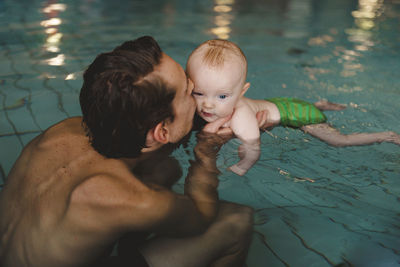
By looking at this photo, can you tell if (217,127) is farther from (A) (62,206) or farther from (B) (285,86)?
(B) (285,86)

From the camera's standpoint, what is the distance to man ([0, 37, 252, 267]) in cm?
140

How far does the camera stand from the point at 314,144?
2828mm

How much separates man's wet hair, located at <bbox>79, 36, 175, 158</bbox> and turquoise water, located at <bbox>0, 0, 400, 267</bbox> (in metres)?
0.79

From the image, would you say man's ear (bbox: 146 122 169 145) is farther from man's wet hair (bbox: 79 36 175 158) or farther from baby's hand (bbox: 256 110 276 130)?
baby's hand (bbox: 256 110 276 130)

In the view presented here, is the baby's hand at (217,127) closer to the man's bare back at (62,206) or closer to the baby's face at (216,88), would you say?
the baby's face at (216,88)

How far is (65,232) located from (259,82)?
3.31 m

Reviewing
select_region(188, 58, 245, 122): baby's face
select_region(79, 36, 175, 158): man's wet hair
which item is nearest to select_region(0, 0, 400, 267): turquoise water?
select_region(188, 58, 245, 122): baby's face

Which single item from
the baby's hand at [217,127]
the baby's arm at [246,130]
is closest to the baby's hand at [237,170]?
the baby's arm at [246,130]

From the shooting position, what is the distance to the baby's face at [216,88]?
2.29 meters

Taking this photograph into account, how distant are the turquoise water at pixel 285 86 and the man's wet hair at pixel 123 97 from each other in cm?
79

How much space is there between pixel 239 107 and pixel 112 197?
1459 mm

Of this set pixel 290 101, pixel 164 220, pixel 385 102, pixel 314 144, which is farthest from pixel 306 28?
pixel 164 220

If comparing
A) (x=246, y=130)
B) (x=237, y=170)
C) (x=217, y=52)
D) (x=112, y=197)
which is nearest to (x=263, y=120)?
(x=246, y=130)

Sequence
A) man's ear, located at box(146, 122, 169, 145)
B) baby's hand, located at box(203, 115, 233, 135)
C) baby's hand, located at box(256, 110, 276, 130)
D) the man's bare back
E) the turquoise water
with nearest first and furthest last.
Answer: the man's bare back
man's ear, located at box(146, 122, 169, 145)
the turquoise water
baby's hand, located at box(203, 115, 233, 135)
baby's hand, located at box(256, 110, 276, 130)
